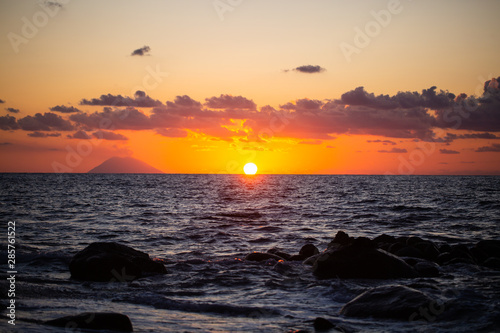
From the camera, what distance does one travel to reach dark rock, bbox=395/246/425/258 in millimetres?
15252

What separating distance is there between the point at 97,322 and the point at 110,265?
5.19 m

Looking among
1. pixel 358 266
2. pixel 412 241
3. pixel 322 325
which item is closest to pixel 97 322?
pixel 322 325

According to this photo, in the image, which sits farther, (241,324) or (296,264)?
(296,264)

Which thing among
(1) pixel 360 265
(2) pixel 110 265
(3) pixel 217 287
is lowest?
(3) pixel 217 287

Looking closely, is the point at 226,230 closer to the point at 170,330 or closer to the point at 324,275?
the point at 324,275

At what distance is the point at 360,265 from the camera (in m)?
12.5

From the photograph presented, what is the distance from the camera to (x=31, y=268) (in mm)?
13164

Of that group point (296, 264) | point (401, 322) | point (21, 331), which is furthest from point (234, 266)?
point (21, 331)

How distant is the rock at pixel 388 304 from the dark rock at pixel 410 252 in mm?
6525

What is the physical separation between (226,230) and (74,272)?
13.1 m

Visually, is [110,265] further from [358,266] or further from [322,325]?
[358,266]

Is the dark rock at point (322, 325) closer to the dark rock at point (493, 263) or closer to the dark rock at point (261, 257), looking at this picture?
the dark rock at point (261, 257)

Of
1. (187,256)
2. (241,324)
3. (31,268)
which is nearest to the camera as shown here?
(241,324)

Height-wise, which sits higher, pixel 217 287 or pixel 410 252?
pixel 410 252
